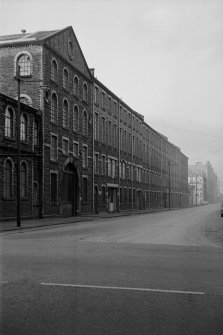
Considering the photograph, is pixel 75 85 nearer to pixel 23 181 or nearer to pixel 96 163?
pixel 96 163

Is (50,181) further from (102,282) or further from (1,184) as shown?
(102,282)

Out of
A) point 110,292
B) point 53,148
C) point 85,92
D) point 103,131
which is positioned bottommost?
point 110,292

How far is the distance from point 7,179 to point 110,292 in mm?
22135

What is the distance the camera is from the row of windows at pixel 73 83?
35562 millimetres

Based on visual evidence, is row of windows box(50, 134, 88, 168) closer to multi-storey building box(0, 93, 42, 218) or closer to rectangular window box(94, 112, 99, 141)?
multi-storey building box(0, 93, 42, 218)

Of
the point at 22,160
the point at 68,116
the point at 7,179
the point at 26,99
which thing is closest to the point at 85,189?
the point at 68,116

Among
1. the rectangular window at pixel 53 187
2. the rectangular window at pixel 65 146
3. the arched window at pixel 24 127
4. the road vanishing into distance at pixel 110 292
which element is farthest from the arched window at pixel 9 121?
the road vanishing into distance at pixel 110 292

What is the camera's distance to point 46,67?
111 feet

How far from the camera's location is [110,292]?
7.07m

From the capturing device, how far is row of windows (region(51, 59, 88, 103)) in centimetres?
3556

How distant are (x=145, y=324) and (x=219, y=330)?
85 cm

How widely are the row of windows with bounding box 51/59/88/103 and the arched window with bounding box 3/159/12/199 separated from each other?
9.77 m

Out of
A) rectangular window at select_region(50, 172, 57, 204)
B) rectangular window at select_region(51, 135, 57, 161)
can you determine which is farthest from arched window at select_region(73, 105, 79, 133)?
rectangular window at select_region(50, 172, 57, 204)

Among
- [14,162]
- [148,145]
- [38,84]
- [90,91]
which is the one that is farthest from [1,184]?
[148,145]
